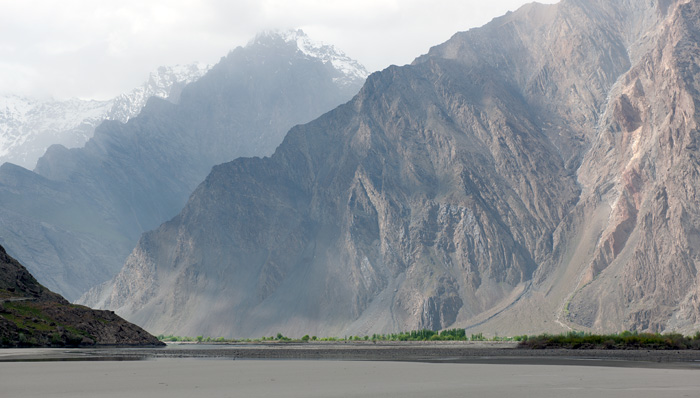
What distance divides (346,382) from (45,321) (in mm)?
80770

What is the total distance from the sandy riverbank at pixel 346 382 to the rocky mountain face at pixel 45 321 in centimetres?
5197

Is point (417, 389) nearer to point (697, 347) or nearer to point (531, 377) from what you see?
point (531, 377)

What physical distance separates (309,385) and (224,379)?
284 inches

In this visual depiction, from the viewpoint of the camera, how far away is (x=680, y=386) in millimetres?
37656

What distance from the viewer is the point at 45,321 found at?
11238 cm

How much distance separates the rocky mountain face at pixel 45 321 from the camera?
341ft

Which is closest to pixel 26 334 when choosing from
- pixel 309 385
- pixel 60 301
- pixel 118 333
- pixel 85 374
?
pixel 118 333

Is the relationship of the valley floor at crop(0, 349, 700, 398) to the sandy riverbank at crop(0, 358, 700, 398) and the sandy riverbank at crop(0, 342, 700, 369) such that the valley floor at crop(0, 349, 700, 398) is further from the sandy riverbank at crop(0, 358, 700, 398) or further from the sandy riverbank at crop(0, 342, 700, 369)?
the sandy riverbank at crop(0, 342, 700, 369)

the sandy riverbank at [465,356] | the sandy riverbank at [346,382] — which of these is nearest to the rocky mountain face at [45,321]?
the sandy riverbank at [465,356]

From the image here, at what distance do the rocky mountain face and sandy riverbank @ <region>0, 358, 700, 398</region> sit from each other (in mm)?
51972

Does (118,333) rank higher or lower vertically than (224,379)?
higher

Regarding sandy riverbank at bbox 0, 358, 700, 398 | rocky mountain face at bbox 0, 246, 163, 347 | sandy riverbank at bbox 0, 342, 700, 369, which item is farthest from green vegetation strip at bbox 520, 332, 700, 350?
rocky mountain face at bbox 0, 246, 163, 347

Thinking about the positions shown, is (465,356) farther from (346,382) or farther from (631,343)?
(346,382)

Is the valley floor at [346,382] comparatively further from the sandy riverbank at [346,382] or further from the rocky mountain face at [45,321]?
the rocky mountain face at [45,321]
